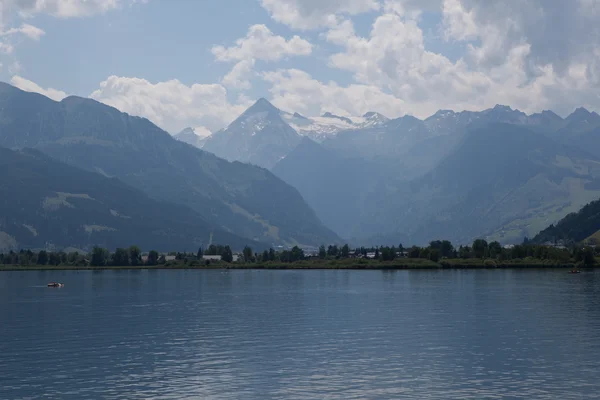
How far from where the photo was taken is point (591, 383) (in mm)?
70875

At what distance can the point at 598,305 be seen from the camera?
14200cm

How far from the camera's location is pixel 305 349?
91812 millimetres

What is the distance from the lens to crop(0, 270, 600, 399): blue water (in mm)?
69875

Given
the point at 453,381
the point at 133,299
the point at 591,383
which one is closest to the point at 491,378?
the point at 453,381

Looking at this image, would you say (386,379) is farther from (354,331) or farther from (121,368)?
(354,331)

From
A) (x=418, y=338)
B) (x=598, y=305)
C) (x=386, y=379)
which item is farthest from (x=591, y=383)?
(x=598, y=305)

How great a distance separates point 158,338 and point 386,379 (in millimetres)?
41047

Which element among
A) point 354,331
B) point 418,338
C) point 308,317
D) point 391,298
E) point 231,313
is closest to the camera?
point 418,338

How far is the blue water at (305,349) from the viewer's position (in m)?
69.9

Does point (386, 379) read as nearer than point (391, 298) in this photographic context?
Yes

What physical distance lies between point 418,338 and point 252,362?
1068 inches

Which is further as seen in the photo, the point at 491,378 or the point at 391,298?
the point at 391,298

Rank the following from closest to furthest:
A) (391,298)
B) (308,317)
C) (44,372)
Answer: (44,372)
(308,317)
(391,298)

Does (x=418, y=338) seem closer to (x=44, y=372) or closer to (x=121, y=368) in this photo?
(x=121, y=368)
